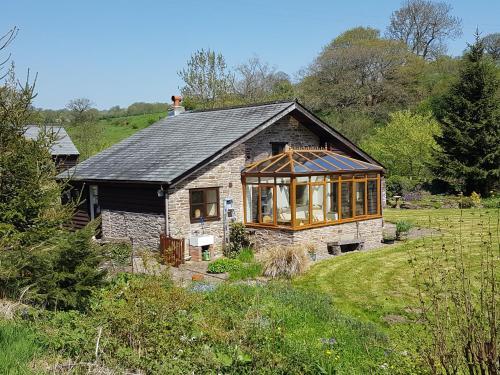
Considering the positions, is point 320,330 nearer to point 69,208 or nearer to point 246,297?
point 246,297

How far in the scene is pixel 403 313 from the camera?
1067 cm

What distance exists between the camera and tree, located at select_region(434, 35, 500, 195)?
97.8 feet

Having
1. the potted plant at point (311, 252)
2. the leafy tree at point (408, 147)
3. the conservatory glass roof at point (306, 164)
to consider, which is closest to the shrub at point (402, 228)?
the conservatory glass roof at point (306, 164)

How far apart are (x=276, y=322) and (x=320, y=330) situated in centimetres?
94

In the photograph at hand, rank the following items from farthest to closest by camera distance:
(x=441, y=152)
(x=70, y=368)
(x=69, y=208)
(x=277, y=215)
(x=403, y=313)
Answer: (x=441, y=152) → (x=277, y=215) → (x=403, y=313) → (x=69, y=208) → (x=70, y=368)

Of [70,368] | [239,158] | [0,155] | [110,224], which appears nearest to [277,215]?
[239,158]

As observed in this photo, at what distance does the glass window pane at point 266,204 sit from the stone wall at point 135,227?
354 cm

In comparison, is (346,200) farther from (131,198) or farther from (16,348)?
(16,348)

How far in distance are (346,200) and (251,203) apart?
11.5ft

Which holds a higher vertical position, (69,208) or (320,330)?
(69,208)

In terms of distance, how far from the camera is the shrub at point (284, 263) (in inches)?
561

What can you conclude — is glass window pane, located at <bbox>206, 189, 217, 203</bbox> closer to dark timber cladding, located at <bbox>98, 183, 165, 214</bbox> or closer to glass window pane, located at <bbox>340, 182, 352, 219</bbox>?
dark timber cladding, located at <bbox>98, 183, 165, 214</bbox>

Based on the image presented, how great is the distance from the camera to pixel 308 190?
17547 mm

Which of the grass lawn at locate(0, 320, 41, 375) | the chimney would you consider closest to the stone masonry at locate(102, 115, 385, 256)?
the chimney
